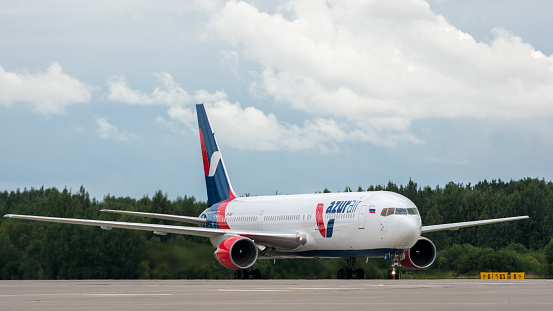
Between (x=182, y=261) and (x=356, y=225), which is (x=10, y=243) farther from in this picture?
(x=356, y=225)

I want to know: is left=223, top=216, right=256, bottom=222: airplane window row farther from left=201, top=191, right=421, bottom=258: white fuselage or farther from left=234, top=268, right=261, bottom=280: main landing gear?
left=234, top=268, right=261, bottom=280: main landing gear

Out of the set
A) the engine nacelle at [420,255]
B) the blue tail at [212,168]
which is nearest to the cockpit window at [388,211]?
→ the engine nacelle at [420,255]

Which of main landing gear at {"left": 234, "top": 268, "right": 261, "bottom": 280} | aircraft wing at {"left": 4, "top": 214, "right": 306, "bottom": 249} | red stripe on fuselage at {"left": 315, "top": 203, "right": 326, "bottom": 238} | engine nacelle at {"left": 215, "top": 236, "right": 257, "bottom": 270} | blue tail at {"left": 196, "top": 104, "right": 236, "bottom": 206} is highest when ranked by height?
blue tail at {"left": 196, "top": 104, "right": 236, "bottom": 206}

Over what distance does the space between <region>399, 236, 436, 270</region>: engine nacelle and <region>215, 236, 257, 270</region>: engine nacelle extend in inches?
244

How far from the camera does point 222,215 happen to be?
4397 centimetres

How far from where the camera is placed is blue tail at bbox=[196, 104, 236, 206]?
152 ft

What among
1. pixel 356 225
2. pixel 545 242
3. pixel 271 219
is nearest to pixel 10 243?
pixel 271 219

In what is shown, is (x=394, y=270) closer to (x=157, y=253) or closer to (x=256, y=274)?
(x=256, y=274)

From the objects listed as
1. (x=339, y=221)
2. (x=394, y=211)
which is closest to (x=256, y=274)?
(x=339, y=221)

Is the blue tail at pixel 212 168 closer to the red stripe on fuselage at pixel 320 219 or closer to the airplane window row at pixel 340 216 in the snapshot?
the red stripe on fuselage at pixel 320 219

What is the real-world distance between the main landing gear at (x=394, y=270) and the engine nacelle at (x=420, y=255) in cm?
133

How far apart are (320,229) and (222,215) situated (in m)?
8.10

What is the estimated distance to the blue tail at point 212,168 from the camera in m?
46.5

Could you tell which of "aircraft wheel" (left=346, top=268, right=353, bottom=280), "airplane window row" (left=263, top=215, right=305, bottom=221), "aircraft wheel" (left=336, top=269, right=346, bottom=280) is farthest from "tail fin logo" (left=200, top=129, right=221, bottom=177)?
"aircraft wheel" (left=346, top=268, right=353, bottom=280)
